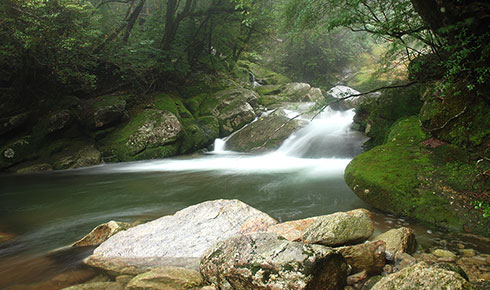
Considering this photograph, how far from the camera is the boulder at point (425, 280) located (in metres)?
1.95

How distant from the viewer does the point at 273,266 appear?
241 cm

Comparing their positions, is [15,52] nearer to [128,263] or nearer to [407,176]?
[128,263]

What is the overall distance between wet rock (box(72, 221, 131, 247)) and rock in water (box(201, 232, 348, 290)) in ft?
7.00

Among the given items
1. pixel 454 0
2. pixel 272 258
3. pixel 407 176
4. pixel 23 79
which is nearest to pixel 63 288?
pixel 272 258

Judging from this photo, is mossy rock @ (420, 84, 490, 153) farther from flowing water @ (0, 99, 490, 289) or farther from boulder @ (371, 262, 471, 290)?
boulder @ (371, 262, 471, 290)

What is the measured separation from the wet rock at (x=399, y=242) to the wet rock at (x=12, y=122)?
532 inches

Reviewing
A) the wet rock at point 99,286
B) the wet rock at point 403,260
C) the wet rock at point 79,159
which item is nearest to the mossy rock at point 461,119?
the wet rock at point 403,260

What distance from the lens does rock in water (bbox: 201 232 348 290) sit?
2.32m

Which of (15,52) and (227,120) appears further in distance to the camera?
(227,120)

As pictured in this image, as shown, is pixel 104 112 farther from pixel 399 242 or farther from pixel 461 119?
pixel 461 119

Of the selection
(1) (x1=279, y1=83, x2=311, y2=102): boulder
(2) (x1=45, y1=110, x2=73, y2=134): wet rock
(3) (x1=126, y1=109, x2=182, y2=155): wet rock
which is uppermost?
(1) (x1=279, y1=83, x2=311, y2=102): boulder

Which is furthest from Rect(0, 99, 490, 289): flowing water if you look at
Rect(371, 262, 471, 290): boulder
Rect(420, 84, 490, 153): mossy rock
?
Rect(371, 262, 471, 290): boulder

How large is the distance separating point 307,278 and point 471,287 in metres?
1.12

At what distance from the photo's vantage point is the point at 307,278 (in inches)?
89.9
